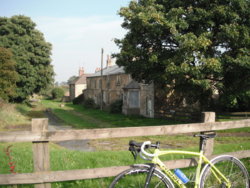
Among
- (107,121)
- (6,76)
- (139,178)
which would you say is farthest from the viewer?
(6,76)

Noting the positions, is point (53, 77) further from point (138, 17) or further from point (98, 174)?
point (98, 174)

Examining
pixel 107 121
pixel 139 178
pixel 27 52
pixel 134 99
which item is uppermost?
pixel 27 52

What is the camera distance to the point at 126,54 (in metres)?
18.5

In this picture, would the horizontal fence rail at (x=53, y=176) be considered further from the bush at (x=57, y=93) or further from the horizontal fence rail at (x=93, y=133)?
the bush at (x=57, y=93)

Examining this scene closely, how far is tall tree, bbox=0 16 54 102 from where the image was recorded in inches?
1404

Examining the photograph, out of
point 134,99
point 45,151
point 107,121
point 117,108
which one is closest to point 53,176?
point 45,151

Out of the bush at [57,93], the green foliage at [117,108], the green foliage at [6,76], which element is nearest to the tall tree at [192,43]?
the green foliage at [6,76]

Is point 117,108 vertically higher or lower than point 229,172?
lower

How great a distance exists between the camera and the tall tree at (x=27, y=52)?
3566cm

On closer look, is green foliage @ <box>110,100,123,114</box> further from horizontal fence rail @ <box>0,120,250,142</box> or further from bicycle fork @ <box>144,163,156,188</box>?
bicycle fork @ <box>144,163,156,188</box>

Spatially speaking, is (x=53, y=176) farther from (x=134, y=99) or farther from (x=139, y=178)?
(x=134, y=99)

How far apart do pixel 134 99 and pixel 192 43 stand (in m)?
17.0

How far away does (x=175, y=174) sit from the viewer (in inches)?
142

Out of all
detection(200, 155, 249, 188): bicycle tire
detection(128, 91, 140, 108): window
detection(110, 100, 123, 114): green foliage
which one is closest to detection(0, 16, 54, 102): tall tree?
detection(110, 100, 123, 114): green foliage
